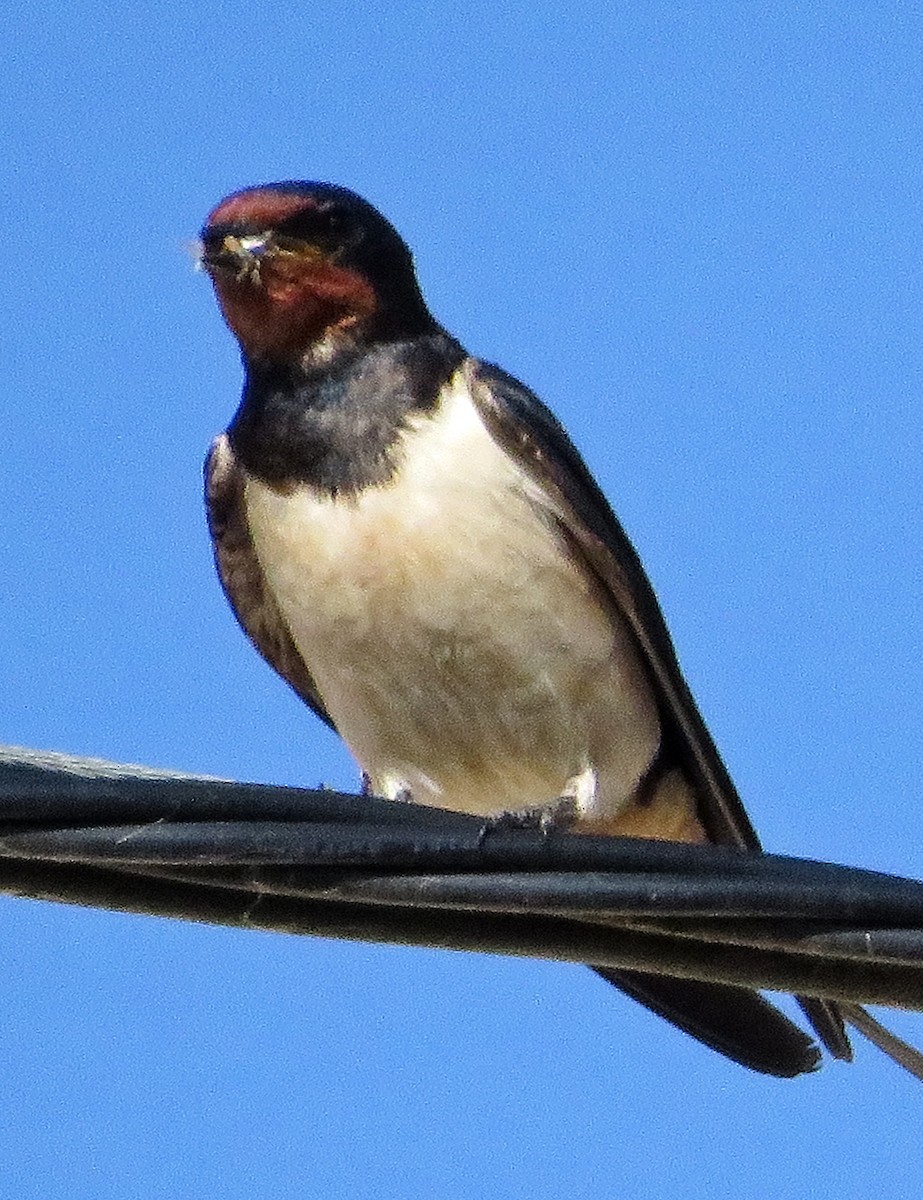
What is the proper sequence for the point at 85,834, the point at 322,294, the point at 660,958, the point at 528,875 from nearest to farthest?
the point at 85,834 < the point at 528,875 < the point at 660,958 < the point at 322,294

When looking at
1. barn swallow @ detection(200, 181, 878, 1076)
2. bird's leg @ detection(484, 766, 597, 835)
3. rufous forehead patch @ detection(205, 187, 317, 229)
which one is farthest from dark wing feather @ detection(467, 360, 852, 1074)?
rufous forehead patch @ detection(205, 187, 317, 229)

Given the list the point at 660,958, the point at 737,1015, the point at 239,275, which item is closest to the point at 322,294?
the point at 239,275

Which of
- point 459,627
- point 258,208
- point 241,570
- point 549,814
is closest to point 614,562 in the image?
point 459,627

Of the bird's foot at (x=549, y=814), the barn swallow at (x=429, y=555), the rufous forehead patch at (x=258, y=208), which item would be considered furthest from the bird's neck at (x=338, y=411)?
the bird's foot at (x=549, y=814)

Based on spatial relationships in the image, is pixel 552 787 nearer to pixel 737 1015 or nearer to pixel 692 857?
pixel 737 1015

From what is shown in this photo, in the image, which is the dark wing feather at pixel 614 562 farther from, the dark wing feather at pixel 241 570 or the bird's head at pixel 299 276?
the dark wing feather at pixel 241 570

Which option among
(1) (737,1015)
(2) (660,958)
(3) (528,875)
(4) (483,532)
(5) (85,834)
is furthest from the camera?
(4) (483,532)
